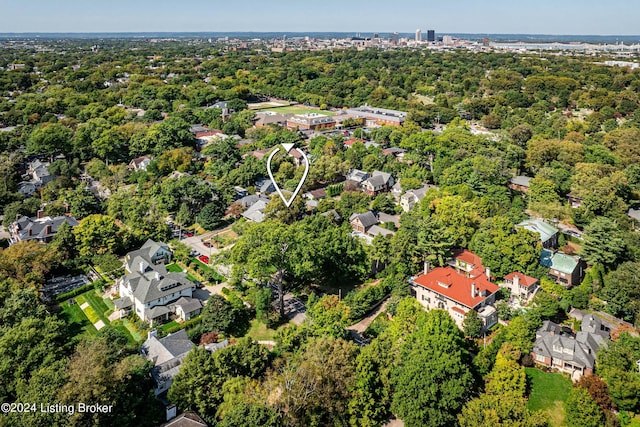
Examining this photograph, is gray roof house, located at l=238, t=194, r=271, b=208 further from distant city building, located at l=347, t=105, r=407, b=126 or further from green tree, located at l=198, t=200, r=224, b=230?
distant city building, located at l=347, t=105, r=407, b=126

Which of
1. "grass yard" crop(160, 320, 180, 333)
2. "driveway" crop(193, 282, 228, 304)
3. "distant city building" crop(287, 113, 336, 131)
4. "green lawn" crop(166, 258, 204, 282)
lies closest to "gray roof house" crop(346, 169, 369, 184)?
"driveway" crop(193, 282, 228, 304)

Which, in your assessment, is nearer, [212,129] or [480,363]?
[480,363]

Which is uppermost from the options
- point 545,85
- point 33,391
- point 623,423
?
point 545,85

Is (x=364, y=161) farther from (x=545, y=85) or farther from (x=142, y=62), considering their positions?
(x=142, y=62)

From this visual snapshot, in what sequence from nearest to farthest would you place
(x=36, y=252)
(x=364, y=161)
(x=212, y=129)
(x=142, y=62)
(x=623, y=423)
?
(x=623, y=423) < (x=36, y=252) < (x=364, y=161) < (x=212, y=129) < (x=142, y=62)

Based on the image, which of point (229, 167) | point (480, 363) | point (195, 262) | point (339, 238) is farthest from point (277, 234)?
point (229, 167)

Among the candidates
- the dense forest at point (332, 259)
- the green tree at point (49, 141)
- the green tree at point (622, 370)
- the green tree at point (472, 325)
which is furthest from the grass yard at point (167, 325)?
the green tree at point (49, 141)

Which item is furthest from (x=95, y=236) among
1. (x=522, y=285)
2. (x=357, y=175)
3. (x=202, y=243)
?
(x=522, y=285)
